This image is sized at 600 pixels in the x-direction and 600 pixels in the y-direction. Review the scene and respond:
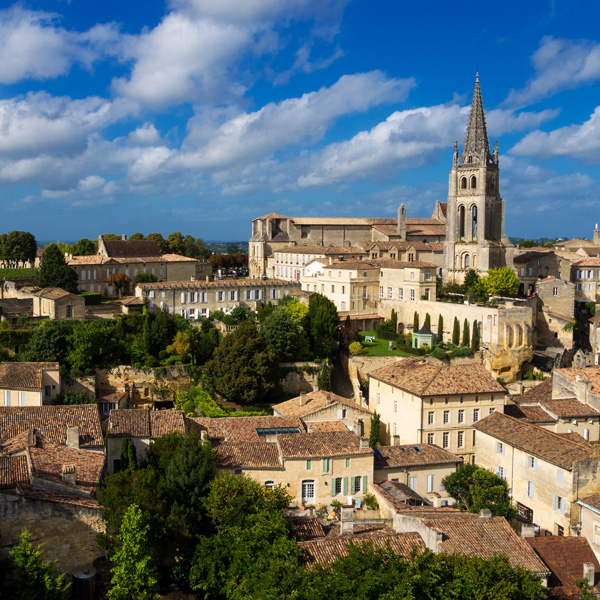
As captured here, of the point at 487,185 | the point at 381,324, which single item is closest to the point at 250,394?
the point at 381,324

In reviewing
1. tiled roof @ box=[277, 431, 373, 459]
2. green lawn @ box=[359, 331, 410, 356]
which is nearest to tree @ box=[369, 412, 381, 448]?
tiled roof @ box=[277, 431, 373, 459]

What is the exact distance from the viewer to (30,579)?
54.9 feet

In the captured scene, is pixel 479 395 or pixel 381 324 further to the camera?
pixel 381 324

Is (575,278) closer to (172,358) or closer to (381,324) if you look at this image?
(381,324)

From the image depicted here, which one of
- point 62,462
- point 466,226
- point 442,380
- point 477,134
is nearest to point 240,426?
point 62,462

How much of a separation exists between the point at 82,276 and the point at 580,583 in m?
46.1

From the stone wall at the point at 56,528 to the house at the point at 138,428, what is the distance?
346 inches

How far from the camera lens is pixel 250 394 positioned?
135ft

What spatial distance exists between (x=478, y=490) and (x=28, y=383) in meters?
23.2

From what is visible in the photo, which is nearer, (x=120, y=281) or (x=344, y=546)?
(x=344, y=546)

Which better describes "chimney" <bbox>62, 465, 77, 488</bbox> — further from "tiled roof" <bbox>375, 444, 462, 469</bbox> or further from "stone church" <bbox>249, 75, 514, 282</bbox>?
"stone church" <bbox>249, 75, 514, 282</bbox>

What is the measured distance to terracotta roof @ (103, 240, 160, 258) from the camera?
63250mm

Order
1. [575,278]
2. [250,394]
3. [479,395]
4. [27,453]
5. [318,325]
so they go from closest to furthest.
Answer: [27,453] → [479,395] → [250,394] → [318,325] → [575,278]

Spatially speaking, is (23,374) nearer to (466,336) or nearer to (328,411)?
(328,411)
